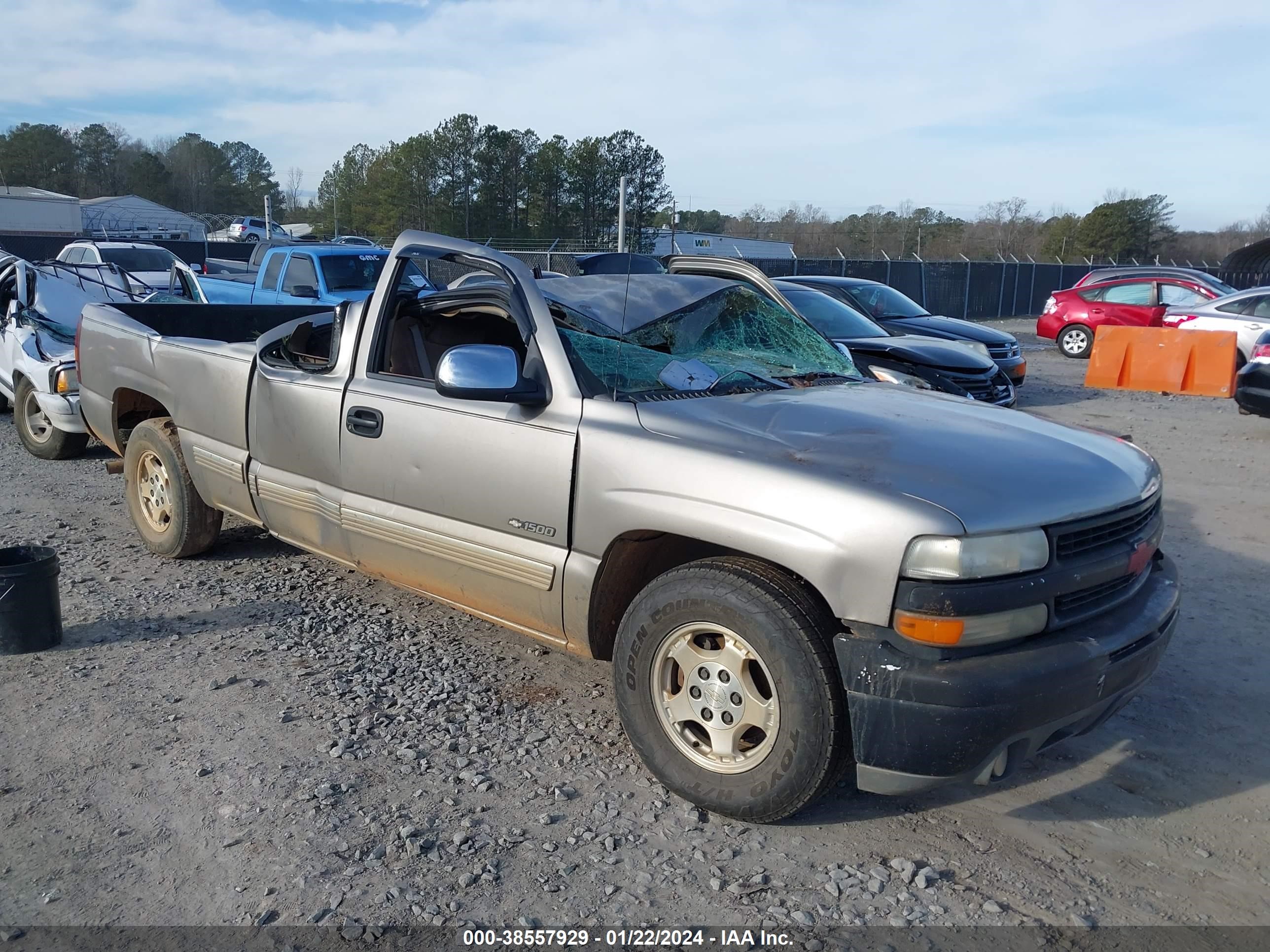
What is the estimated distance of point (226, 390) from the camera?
528 cm

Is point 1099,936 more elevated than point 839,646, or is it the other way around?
point 839,646

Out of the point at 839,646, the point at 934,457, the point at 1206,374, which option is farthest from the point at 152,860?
the point at 1206,374

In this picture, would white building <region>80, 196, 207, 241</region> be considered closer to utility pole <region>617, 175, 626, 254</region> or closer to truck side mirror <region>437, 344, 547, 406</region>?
utility pole <region>617, 175, 626, 254</region>

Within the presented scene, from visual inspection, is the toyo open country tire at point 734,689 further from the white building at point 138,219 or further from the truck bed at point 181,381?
the white building at point 138,219

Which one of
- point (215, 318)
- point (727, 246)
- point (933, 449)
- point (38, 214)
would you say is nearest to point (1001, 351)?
point (215, 318)

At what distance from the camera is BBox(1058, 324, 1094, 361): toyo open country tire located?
19.0 meters

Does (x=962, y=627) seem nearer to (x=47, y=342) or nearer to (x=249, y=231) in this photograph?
(x=47, y=342)

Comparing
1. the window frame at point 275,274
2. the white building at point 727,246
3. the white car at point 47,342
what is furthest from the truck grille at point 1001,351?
the white building at point 727,246

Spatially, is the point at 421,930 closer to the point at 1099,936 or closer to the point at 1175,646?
the point at 1099,936

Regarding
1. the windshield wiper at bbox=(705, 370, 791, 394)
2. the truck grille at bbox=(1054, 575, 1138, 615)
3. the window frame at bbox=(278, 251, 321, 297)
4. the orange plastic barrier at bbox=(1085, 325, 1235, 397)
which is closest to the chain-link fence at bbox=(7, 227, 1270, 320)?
the orange plastic barrier at bbox=(1085, 325, 1235, 397)

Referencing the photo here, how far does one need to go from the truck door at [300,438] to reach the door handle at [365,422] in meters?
0.11

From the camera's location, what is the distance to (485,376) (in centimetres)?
366

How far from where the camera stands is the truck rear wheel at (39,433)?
8.88 m

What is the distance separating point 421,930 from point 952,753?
5.02ft
